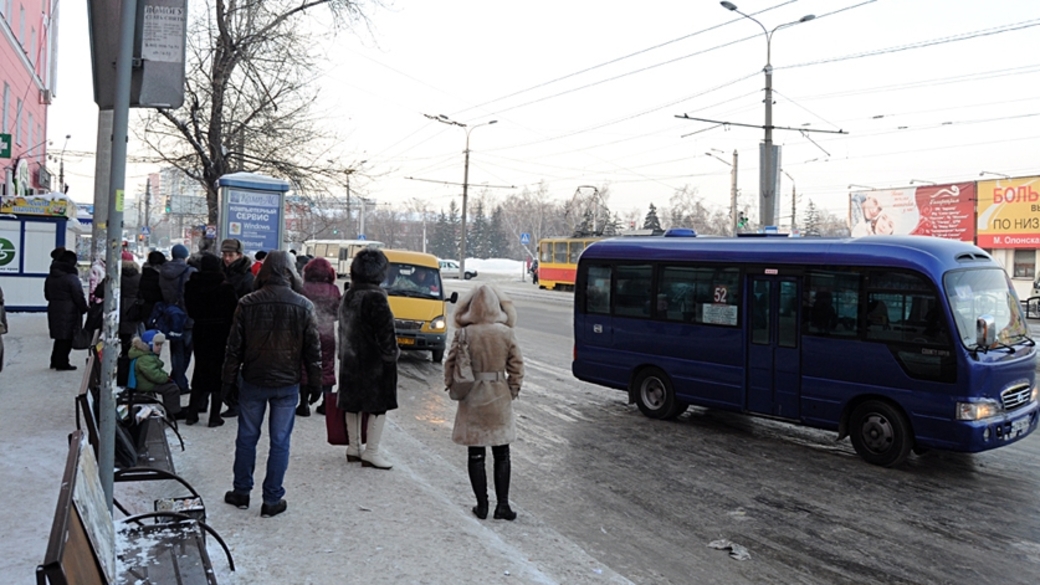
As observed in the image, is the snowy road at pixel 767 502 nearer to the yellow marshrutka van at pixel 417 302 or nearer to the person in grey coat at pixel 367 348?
the person in grey coat at pixel 367 348

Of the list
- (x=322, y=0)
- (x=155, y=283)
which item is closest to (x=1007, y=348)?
(x=155, y=283)

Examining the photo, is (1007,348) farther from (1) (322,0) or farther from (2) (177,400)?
(1) (322,0)

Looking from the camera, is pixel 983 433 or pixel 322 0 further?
pixel 322 0

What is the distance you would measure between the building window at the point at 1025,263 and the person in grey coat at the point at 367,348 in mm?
44014

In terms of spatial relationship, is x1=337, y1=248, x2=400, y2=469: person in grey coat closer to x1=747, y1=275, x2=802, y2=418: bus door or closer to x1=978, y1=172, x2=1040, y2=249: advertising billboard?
x1=747, y1=275, x2=802, y2=418: bus door

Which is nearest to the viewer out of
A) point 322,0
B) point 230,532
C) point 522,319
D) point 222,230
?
point 230,532

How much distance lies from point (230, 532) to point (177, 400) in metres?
3.05

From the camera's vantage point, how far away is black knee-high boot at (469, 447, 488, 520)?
6.09 meters

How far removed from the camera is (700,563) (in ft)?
18.7

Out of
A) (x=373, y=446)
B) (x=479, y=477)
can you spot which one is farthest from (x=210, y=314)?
(x=479, y=477)

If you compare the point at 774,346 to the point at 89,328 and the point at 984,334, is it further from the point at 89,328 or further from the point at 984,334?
the point at 89,328

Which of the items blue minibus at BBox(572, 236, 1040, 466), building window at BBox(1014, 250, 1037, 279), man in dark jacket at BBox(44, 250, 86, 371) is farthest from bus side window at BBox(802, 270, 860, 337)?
building window at BBox(1014, 250, 1037, 279)

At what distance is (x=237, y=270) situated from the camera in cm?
917

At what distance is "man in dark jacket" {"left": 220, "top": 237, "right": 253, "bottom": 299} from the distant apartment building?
1590 centimetres
